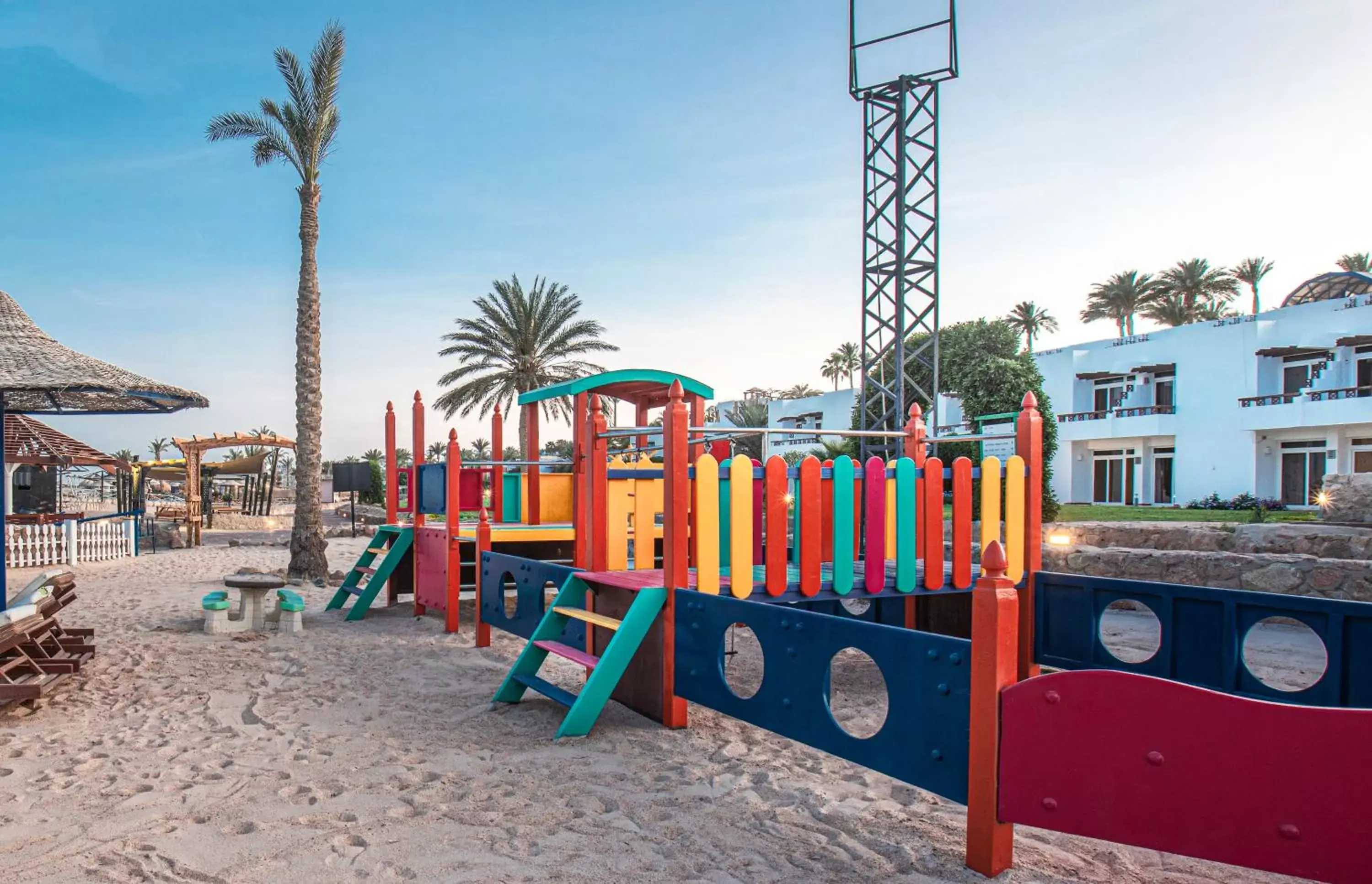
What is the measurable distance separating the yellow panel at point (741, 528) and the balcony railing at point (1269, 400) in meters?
27.5

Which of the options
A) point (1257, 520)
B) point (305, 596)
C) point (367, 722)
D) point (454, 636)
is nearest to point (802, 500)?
point (367, 722)

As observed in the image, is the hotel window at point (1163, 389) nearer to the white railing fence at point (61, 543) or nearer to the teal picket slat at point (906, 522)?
the teal picket slat at point (906, 522)

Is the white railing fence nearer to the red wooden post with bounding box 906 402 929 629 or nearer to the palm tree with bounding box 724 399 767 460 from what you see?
the red wooden post with bounding box 906 402 929 629

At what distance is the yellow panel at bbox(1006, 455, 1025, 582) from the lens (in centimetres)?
638

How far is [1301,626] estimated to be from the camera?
9.78 metres

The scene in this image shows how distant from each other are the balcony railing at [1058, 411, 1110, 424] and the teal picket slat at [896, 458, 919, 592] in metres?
28.7

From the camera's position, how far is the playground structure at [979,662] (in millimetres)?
2615

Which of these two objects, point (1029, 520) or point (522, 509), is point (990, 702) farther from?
point (522, 509)

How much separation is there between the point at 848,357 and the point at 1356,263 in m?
34.5

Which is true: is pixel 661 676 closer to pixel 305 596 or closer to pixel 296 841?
pixel 296 841

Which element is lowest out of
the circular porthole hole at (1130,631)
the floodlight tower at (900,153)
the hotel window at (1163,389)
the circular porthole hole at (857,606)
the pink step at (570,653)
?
the circular porthole hole at (1130,631)

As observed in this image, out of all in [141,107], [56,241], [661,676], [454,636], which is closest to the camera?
[661,676]

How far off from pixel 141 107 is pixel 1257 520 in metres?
22.8

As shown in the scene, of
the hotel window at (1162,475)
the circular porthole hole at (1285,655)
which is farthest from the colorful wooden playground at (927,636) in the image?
the hotel window at (1162,475)
